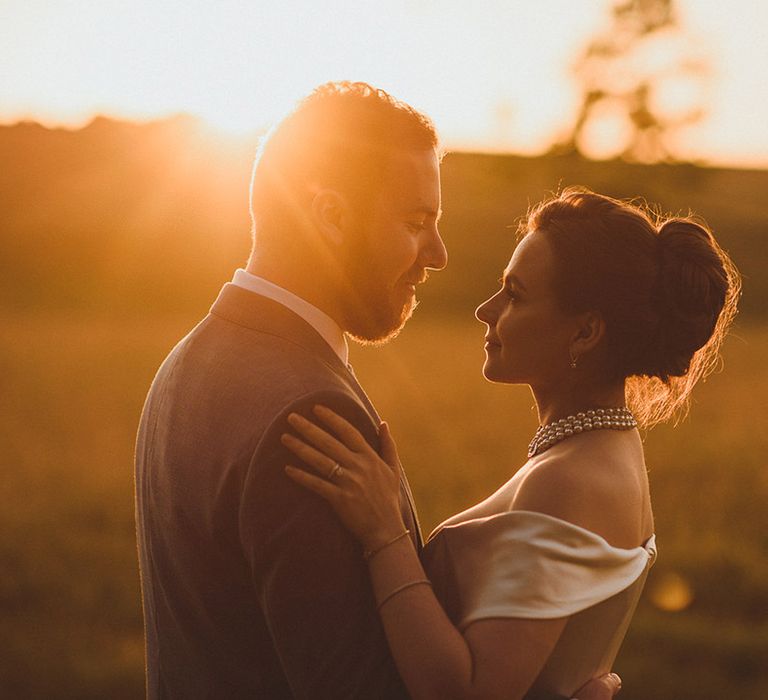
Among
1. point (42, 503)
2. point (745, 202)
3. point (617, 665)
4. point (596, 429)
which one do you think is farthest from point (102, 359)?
point (745, 202)

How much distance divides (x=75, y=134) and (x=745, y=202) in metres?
40.9

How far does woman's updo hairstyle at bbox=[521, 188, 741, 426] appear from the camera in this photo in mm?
3490

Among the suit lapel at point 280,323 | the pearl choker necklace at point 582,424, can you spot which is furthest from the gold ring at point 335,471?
the pearl choker necklace at point 582,424

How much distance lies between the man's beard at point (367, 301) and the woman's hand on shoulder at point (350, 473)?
1.32ft

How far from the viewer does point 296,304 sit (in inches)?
115

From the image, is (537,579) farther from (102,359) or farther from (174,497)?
(102,359)

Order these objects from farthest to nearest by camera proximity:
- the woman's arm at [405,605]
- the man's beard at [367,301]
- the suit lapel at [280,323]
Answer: the man's beard at [367,301], the suit lapel at [280,323], the woman's arm at [405,605]

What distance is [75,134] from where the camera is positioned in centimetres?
6031

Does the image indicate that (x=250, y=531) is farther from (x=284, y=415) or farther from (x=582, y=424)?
(x=582, y=424)

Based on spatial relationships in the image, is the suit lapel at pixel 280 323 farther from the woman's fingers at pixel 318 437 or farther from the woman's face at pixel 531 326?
the woman's face at pixel 531 326

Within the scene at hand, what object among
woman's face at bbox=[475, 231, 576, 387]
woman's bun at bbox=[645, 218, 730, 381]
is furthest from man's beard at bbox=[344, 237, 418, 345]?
woman's bun at bbox=[645, 218, 730, 381]

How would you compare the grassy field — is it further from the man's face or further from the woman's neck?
the man's face

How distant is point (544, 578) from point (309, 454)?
2.73 feet

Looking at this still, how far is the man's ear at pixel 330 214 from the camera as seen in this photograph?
297 cm
